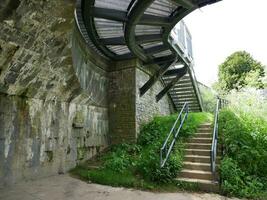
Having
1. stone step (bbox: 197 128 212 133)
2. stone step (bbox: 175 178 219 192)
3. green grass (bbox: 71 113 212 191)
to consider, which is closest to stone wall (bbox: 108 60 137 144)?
green grass (bbox: 71 113 212 191)

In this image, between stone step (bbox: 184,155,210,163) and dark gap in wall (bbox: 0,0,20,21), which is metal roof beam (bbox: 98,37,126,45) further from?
stone step (bbox: 184,155,210,163)

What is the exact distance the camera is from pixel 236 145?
605 centimetres

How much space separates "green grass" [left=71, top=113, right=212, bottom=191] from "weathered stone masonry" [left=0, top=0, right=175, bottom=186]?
535 millimetres

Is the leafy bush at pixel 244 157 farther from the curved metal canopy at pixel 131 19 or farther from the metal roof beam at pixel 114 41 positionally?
the metal roof beam at pixel 114 41

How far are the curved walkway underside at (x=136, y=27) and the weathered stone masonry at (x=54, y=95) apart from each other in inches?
16.9

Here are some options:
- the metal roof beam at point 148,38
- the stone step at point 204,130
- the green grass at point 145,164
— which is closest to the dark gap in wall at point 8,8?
the metal roof beam at point 148,38

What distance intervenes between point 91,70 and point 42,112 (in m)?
2.48

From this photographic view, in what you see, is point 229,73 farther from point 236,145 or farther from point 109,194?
point 109,194

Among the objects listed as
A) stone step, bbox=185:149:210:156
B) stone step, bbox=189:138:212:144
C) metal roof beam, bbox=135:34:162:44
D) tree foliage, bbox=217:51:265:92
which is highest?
tree foliage, bbox=217:51:265:92

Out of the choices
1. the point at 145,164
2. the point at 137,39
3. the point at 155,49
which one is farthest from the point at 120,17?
the point at 145,164

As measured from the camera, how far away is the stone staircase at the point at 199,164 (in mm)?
5185

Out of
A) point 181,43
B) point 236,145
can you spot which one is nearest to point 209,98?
point 181,43

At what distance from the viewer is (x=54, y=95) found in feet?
20.9

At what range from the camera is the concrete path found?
463 cm
